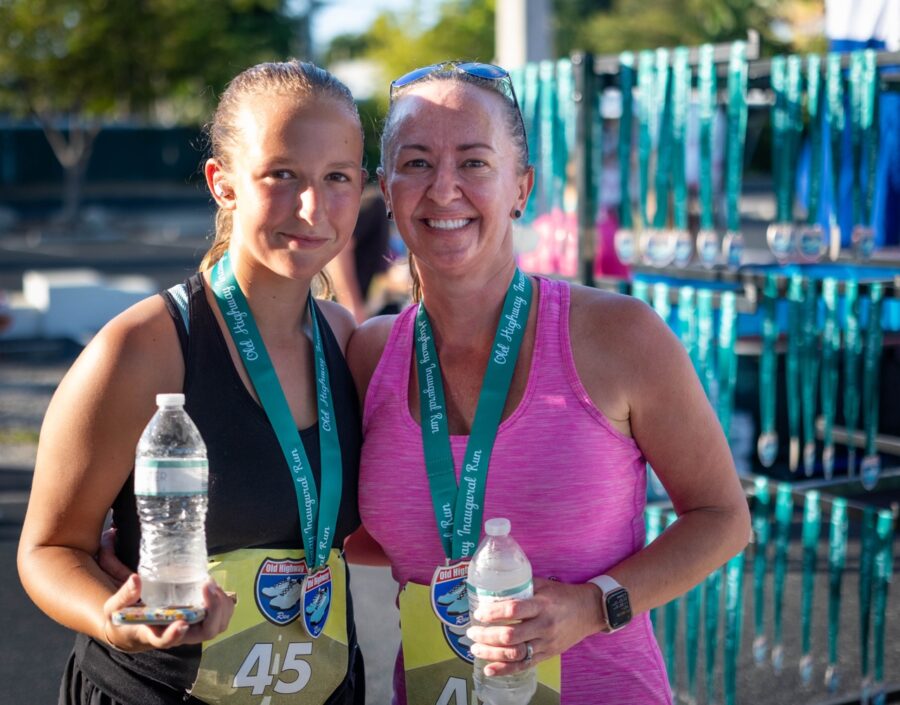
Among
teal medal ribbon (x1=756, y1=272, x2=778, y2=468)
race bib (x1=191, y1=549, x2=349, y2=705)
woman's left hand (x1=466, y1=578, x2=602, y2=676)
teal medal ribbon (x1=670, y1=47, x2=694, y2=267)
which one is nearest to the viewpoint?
woman's left hand (x1=466, y1=578, x2=602, y2=676)

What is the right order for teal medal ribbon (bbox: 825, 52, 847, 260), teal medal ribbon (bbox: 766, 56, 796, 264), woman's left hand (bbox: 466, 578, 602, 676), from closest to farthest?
woman's left hand (bbox: 466, 578, 602, 676) < teal medal ribbon (bbox: 825, 52, 847, 260) < teal medal ribbon (bbox: 766, 56, 796, 264)

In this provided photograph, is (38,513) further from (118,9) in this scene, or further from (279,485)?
(118,9)

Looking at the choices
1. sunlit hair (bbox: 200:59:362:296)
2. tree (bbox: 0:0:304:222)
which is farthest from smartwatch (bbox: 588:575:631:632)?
tree (bbox: 0:0:304:222)

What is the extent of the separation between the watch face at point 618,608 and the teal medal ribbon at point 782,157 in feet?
9.57

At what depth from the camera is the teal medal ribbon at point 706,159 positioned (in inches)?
179

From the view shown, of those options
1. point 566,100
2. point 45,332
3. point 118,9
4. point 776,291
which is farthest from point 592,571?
point 118,9

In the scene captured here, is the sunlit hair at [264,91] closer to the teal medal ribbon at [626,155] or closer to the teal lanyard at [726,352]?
the teal lanyard at [726,352]

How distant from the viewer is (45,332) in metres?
13.9

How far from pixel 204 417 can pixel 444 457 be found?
0.46 meters

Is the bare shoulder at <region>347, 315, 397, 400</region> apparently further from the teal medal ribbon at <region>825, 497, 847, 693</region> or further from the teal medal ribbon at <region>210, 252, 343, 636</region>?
the teal medal ribbon at <region>825, 497, 847, 693</region>

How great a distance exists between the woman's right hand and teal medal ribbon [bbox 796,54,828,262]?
343cm

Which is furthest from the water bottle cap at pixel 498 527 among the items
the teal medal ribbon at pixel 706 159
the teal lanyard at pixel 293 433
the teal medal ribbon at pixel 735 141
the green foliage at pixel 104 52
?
the green foliage at pixel 104 52

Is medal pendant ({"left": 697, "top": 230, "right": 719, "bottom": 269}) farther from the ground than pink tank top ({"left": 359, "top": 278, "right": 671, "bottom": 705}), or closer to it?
farther from the ground

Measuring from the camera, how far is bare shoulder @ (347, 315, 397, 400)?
2441 mm
